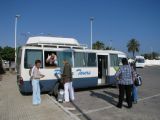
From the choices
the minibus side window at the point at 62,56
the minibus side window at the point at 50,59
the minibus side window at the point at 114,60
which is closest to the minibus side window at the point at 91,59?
the minibus side window at the point at 62,56

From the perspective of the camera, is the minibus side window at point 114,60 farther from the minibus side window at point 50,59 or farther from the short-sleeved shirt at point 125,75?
the short-sleeved shirt at point 125,75

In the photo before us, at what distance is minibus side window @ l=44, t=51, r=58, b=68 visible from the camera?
42.7ft

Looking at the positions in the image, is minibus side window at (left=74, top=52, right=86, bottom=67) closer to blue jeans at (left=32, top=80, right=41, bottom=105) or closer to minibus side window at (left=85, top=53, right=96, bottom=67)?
minibus side window at (left=85, top=53, right=96, bottom=67)

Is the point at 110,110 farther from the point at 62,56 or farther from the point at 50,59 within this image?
the point at 62,56

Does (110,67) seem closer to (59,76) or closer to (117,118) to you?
(59,76)

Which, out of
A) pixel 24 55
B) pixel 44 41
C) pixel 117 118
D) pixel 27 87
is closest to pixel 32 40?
pixel 44 41

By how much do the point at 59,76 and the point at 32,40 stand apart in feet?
9.53

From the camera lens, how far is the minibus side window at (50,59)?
1302cm

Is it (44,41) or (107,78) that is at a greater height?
(44,41)

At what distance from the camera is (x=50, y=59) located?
13172mm

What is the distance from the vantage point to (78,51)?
1450 cm

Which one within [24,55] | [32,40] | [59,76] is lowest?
[59,76]

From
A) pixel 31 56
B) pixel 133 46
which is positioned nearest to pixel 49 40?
pixel 31 56

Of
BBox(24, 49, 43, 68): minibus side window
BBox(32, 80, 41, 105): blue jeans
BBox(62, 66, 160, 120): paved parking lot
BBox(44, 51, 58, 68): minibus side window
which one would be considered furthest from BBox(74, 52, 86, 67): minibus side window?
BBox(32, 80, 41, 105): blue jeans
